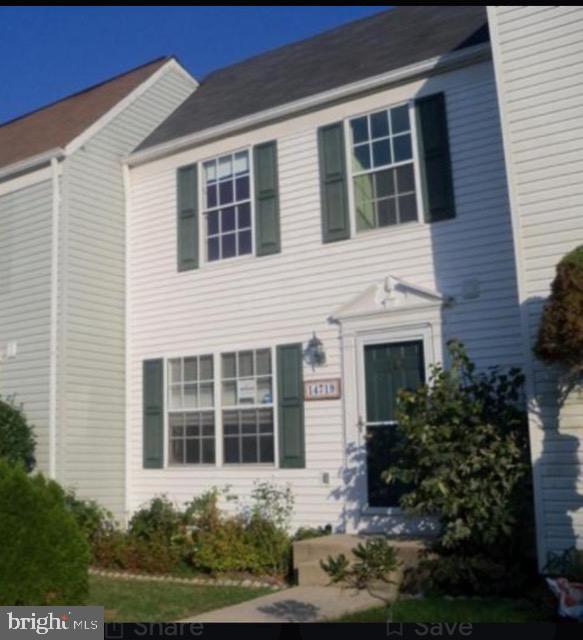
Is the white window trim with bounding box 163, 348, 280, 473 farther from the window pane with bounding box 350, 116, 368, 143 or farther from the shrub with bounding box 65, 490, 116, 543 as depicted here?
the window pane with bounding box 350, 116, 368, 143

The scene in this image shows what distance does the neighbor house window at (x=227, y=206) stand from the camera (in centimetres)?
1018

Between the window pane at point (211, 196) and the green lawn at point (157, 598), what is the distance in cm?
511

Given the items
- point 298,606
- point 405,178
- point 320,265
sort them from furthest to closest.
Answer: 1. point 320,265
2. point 405,178
3. point 298,606

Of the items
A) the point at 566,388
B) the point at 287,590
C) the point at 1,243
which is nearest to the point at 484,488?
the point at 566,388

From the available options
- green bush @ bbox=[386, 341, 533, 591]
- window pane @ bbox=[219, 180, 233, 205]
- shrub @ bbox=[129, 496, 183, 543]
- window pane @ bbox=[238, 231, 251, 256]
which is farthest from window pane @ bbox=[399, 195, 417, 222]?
shrub @ bbox=[129, 496, 183, 543]

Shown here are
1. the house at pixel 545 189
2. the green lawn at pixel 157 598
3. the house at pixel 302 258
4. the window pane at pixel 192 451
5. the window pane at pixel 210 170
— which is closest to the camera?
the green lawn at pixel 157 598

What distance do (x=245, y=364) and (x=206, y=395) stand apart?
789mm

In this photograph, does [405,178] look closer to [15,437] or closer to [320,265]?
[320,265]

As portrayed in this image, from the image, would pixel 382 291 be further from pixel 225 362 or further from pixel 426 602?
pixel 426 602

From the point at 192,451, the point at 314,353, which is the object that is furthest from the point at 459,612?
the point at 192,451

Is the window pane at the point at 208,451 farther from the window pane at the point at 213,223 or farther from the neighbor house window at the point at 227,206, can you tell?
the window pane at the point at 213,223

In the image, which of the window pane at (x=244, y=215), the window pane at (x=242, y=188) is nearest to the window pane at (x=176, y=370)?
the window pane at (x=244, y=215)

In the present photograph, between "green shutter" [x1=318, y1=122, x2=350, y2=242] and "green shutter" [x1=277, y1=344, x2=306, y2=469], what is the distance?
1.49 meters

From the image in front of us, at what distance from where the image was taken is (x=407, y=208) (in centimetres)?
883
